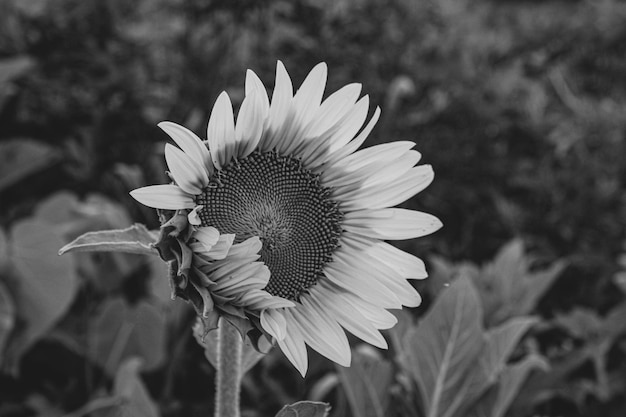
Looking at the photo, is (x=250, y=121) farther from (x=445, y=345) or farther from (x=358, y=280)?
(x=445, y=345)

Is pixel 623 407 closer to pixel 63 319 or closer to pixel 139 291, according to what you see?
pixel 139 291

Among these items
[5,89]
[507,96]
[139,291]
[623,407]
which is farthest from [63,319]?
[507,96]

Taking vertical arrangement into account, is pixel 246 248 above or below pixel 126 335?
above

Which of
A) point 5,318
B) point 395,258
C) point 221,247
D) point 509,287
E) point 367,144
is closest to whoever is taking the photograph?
point 221,247

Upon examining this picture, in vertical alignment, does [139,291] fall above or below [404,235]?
below

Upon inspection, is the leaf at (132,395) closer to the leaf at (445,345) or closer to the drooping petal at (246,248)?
the leaf at (445,345)

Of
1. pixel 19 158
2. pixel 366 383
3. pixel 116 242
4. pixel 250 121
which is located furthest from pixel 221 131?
pixel 19 158
